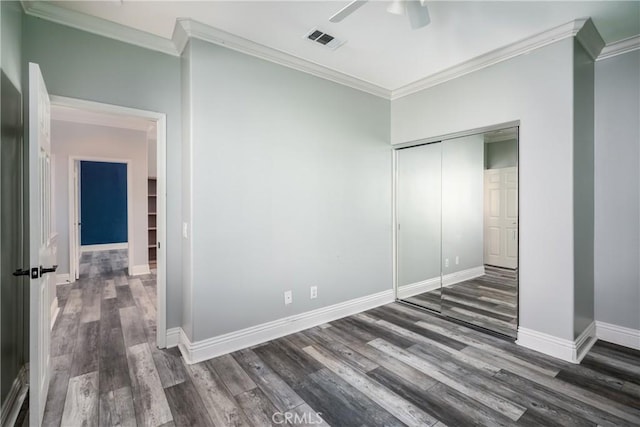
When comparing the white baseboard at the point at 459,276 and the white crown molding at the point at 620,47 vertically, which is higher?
the white crown molding at the point at 620,47

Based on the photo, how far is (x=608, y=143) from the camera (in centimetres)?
281

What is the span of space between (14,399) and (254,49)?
3073mm

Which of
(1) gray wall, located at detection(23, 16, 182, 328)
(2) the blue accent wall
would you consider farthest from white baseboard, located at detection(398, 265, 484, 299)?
(2) the blue accent wall

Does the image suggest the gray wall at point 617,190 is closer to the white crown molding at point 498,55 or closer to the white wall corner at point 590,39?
the white wall corner at point 590,39

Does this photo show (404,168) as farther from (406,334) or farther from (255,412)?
(255,412)

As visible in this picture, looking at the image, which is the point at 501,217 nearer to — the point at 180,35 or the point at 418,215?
the point at 418,215

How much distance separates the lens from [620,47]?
2703mm

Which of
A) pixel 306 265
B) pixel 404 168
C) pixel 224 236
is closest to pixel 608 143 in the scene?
pixel 404 168

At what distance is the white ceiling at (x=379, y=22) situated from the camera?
2.23 meters

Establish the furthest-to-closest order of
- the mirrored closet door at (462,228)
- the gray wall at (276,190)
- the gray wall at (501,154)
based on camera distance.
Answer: the mirrored closet door at (462,228)
the gray wall at (501,154)
the gray wall at (276,190)

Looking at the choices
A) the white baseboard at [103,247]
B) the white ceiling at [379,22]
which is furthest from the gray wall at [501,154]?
the white baseboard at [103,247]

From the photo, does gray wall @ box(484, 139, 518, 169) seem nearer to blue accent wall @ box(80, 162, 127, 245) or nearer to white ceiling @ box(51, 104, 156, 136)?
white ceiling @ box(51, 104, 156, 136)

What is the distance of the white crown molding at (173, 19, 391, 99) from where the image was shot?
245cm

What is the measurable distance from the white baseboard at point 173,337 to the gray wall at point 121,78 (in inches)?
2.0
